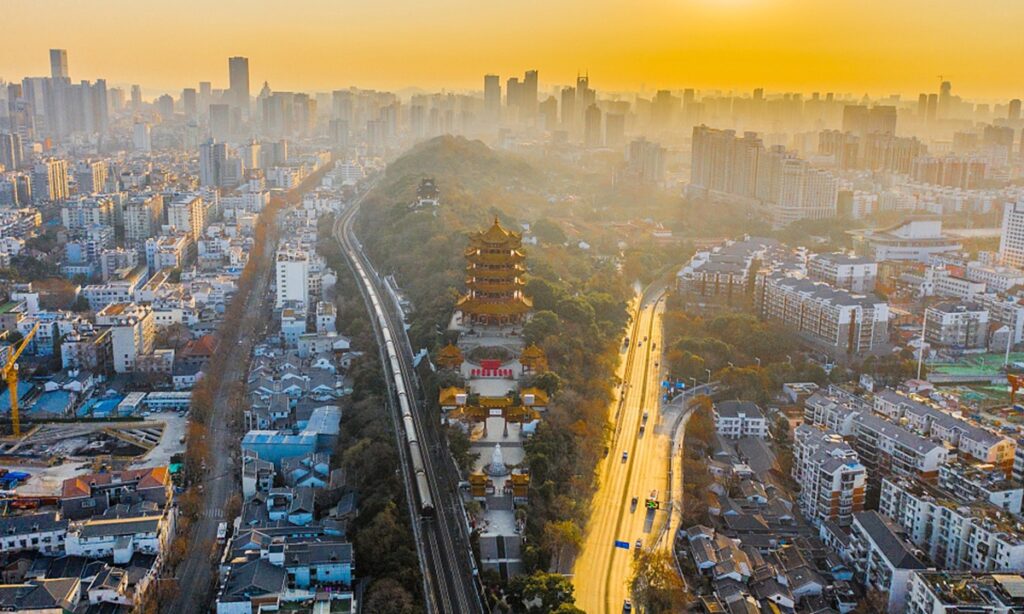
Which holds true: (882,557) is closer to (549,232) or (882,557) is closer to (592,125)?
(549,232)

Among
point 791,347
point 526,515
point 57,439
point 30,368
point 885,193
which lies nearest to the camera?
point 526,515

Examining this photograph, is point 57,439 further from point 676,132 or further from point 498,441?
point 676,132

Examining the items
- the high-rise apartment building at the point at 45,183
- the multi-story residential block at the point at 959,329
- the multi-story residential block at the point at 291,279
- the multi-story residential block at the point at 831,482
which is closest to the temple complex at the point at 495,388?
the multi-story residential block at the point at 831,482

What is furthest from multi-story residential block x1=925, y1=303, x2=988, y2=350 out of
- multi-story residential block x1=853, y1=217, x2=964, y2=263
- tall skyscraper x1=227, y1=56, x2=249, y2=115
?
tall skyscraper x1=227, y1=56, x2=249, y2=115

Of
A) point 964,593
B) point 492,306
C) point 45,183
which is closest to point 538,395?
point 492,306

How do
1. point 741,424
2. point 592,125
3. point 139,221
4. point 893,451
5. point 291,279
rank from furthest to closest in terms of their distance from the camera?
1. point 592,125
2. point 139,221
3. point 291,279
4. point 741,424
5. point 893,451

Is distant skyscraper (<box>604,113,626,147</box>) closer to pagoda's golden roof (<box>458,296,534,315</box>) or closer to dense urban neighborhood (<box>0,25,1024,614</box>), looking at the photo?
dense urban neighborhood (<box>0,25,1024,614</box>)

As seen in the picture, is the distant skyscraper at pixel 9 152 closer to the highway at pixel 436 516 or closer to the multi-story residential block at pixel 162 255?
the multi-story residential block at pixel 162 255

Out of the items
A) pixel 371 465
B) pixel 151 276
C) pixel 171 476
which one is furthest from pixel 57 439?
pixel 151 276
